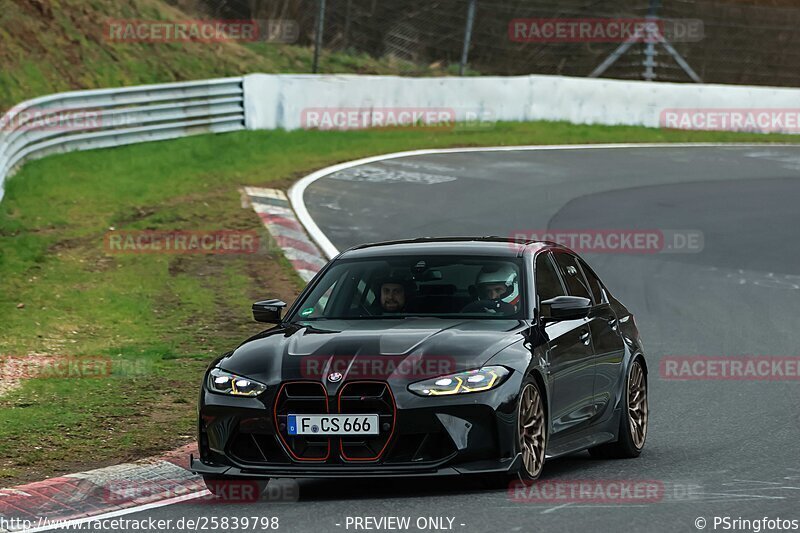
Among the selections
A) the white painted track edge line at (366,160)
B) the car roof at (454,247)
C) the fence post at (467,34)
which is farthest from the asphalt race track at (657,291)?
the fence post at (467,34)

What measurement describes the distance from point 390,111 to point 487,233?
39.2 ft

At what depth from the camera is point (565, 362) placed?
8.81m

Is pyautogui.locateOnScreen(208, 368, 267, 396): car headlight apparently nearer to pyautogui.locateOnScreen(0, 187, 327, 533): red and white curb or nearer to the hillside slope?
pyautogui.locateOnScreen(0, 187, 327, 533): red and white curb

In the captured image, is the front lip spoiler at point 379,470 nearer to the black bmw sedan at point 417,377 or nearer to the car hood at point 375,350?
the black bmw sedan at point 417,377

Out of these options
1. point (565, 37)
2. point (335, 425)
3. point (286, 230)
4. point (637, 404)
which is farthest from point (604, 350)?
point (565, 37)

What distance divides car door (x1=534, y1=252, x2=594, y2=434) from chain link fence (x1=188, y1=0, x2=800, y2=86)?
82.0 feet

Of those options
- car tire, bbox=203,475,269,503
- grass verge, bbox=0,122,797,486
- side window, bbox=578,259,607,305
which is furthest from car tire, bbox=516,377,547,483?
grass verge, bbox=0,122,797,486

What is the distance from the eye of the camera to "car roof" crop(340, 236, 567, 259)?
929 cm

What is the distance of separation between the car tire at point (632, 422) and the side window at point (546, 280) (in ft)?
2.89

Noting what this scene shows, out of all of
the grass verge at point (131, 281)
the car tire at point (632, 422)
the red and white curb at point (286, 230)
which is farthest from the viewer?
the red and white curb at point (286, 230)

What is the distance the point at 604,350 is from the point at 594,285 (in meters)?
0.76

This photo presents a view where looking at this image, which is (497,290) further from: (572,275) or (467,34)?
(467,34)

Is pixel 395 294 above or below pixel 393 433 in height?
above

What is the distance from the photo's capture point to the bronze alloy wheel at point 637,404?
979 centimetres
